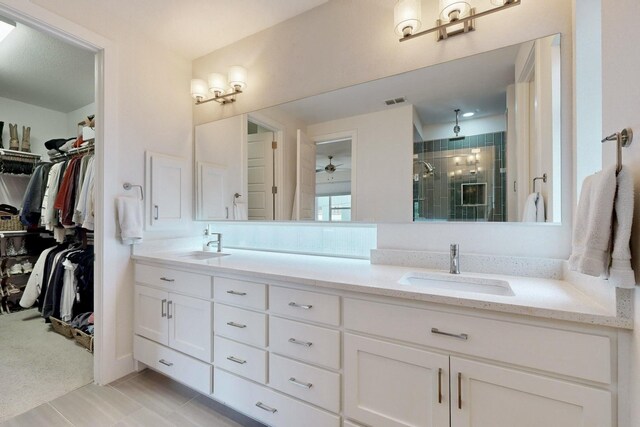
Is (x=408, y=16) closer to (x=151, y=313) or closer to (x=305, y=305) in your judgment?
(x=305, y=305)

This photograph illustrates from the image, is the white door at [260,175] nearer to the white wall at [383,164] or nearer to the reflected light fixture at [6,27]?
the white wall at [383,164]

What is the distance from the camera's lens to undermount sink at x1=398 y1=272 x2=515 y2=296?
1.26 m

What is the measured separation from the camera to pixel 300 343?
4.28ft

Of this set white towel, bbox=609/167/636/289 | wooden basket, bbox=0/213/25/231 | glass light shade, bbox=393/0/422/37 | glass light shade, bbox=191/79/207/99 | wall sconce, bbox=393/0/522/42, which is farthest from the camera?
wooden basket, bbox=0/213/25/231

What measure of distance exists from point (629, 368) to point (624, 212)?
1.48 feet

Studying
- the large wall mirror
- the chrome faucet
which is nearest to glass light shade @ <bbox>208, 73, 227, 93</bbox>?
the large wall mirror

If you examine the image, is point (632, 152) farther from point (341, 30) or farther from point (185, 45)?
point (185, 45)

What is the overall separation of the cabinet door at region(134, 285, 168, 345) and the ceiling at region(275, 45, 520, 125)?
1.67m

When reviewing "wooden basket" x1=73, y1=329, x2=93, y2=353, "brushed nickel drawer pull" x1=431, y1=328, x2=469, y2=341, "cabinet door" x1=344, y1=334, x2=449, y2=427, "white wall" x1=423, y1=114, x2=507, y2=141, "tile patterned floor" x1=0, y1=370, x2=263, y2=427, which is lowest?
"tile patterned floor" x1=0, y1=370, x2=263, y2=427

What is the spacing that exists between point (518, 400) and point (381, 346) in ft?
1.51

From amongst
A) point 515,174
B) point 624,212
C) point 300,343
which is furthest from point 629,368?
point 300,343

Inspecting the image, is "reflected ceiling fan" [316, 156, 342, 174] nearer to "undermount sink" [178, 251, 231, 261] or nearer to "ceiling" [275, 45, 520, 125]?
"ceiling" [275, 45, 520, 125]

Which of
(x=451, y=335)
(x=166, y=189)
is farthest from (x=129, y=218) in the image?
(x=451, y=335)

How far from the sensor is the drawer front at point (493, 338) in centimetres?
84
